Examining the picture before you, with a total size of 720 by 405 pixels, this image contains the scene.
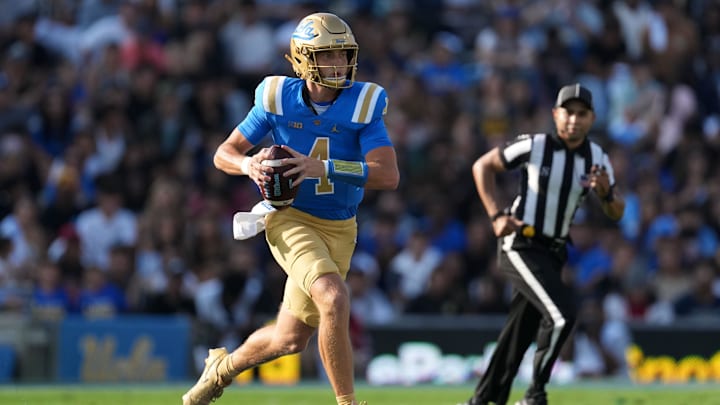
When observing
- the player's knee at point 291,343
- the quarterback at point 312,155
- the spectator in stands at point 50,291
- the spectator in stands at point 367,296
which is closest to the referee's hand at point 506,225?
the quarterback at point 312,155

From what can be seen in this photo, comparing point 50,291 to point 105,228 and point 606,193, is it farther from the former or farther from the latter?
point 606,193

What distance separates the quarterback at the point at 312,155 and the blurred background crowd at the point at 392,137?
231 inches

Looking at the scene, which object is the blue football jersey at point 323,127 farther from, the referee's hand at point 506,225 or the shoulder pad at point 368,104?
the referee's hand at point 506,225

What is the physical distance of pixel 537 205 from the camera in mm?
7855

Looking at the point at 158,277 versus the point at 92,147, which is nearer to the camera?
the point at 158,277

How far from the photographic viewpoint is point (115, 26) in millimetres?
15359

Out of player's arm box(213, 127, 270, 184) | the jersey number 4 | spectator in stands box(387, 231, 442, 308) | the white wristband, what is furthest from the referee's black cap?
spectator in stands box(387, 231, 442, 308)

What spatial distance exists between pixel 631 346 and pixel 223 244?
13.9 feet

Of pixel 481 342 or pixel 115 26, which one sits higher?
pixel 115 26

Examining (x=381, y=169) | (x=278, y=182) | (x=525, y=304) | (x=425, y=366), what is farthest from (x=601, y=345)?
(x=278, y=182)

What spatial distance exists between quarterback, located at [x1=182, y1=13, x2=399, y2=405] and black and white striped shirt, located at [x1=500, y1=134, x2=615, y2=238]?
4.73ft

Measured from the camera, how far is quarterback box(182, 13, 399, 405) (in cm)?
652

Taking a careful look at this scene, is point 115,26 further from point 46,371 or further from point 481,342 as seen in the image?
point 481,342

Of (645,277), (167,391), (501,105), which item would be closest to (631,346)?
(645,277)
